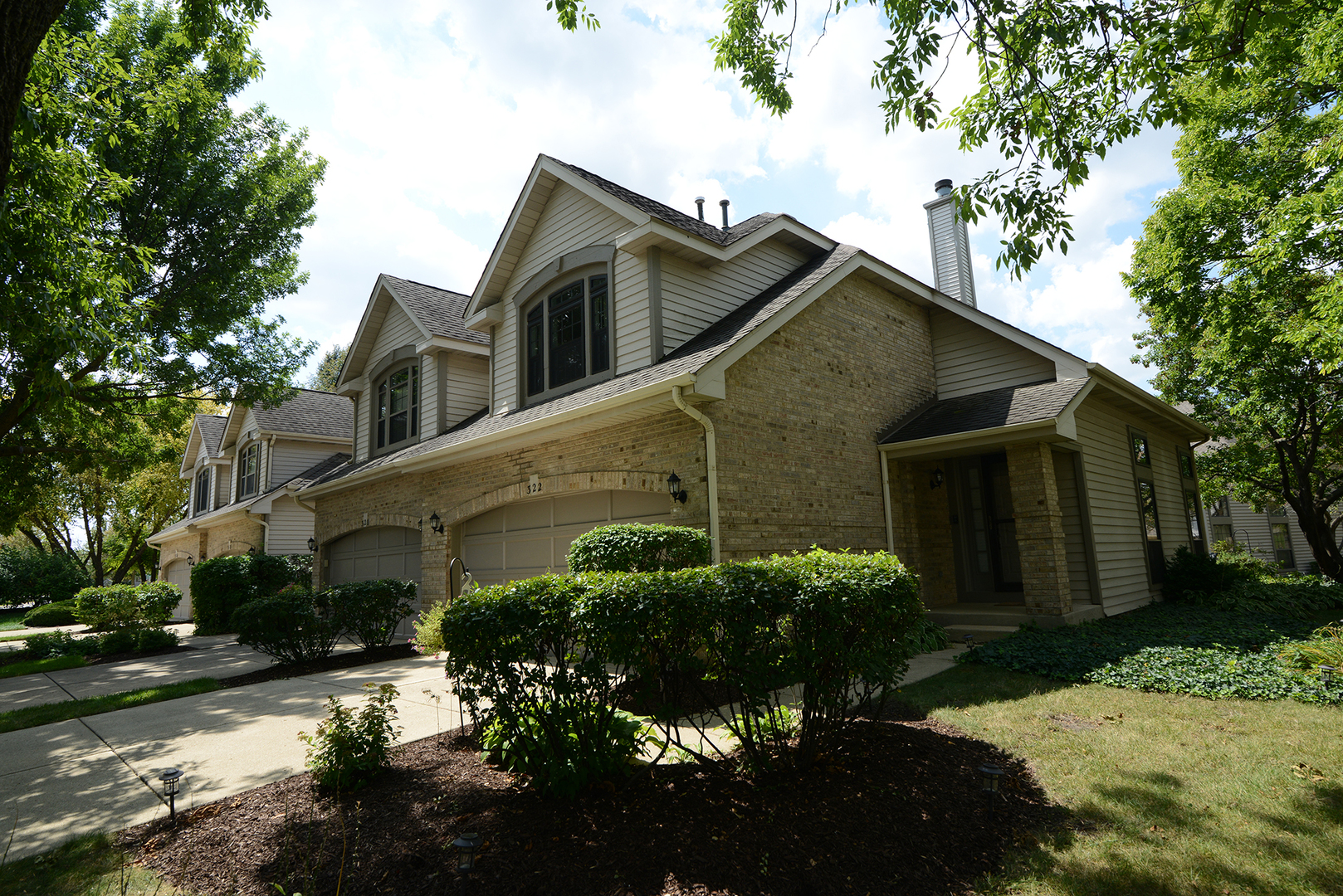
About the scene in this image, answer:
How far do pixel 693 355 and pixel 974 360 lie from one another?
637 centimetres

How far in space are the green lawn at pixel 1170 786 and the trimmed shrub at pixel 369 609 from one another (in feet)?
25.3

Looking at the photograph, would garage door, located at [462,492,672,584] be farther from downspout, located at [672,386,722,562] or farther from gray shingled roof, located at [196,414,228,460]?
gray shingled roof, located at [196,414,228,460]

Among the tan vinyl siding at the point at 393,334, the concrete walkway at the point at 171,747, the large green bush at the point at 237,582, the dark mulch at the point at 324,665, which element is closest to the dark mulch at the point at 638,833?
the concrete walkway at the point at 171,747

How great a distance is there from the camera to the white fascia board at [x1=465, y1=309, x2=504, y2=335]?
13.0 metres

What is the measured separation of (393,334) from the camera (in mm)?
16109

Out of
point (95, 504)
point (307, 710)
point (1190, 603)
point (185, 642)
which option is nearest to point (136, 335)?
point (185, 642)

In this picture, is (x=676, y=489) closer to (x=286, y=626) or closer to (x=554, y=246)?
(x=554, y=246)

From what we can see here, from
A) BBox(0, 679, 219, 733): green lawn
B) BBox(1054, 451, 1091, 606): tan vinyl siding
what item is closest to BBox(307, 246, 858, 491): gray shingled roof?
BBox(0, 679, 219, 733): green lawn

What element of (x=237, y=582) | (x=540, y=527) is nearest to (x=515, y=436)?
(x=540, y=527)

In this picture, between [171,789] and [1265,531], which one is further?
[1265,531]

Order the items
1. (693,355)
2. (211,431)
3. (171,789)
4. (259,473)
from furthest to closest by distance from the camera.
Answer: (211,431)
(259,473)
(693,355)
(171,789)

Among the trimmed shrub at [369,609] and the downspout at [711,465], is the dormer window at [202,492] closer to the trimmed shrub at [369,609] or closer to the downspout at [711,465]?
the trimmed shrub at [369,609]

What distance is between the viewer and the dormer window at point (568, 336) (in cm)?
1095

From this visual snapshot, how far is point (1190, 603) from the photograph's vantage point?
12.5m
